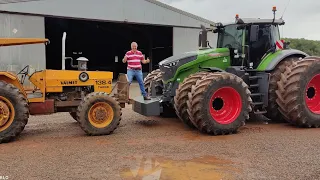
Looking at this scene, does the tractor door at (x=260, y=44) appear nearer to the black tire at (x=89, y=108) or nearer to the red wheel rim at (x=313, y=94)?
the red wheel rim at (x=313, y=94)

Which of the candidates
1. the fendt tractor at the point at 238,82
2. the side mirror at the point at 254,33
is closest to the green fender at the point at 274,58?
the fendt tractor at the point at 238,82

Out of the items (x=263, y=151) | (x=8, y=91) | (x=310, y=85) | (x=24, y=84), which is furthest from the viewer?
(x=310, y=85)

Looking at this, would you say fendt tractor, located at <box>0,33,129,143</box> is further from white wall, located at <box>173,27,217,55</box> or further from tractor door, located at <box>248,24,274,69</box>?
white wall, located at <box>173,27,217,55</box>

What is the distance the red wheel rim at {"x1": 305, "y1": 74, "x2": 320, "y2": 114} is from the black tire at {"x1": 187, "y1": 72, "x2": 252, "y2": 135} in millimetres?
1708

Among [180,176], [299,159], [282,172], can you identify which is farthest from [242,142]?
[180,176]

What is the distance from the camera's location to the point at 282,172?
4.83 m

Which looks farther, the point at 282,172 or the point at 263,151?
the point at 263,151

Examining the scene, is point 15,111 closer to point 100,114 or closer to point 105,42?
point 100,114

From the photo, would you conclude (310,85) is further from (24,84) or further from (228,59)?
(24,84)

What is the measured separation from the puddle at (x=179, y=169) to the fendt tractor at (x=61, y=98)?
6.08 feet

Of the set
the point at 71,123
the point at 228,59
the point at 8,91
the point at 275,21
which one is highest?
the point at 275,21

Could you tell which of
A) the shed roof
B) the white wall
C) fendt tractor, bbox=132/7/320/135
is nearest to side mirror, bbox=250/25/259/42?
fendt tractor, bbox=132/7/320/135

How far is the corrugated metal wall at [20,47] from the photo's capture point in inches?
569

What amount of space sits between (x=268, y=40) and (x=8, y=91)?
19.4 feet
